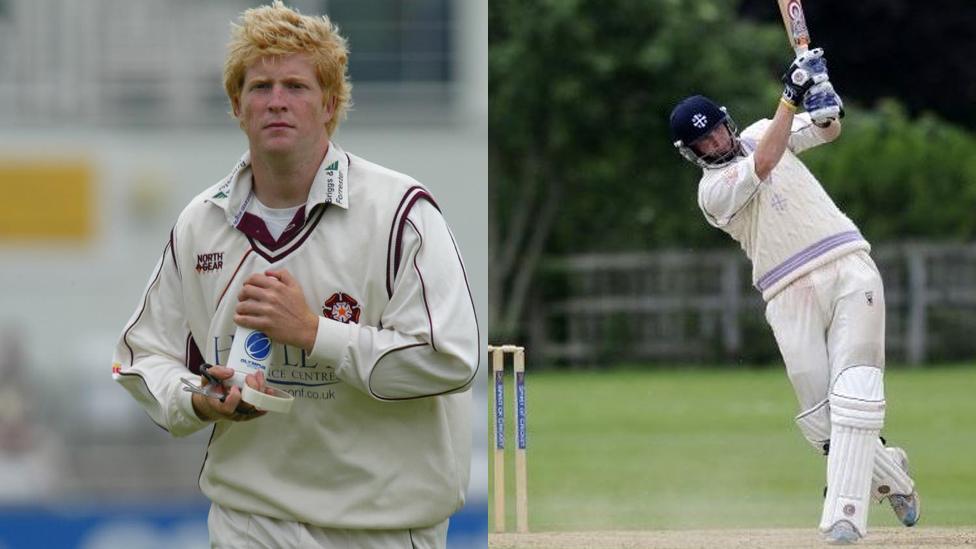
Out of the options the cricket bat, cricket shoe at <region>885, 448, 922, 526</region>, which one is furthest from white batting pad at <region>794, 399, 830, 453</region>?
the cricket bat

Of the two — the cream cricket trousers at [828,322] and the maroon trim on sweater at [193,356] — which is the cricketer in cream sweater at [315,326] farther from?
the cream cricket trousers at [828,322]

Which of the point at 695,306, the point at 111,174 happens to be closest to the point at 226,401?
the point at 111,174

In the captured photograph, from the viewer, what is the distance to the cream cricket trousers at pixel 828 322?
17.6 ft

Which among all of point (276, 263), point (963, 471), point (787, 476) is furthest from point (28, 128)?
point (276, 263)

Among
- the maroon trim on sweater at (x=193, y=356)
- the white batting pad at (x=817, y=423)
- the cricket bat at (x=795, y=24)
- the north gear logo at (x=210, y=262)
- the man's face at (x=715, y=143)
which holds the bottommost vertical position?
the white batting pad at (x=817, y=423)

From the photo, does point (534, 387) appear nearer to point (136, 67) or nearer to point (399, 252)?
point (136, 67)

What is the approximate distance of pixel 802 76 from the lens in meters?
5.09

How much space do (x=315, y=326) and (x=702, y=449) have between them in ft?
31.4

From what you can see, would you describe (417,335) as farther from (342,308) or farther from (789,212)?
(789,212)

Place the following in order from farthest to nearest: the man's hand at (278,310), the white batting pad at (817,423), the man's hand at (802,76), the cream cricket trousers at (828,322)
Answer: the white batting pad at (817,423) → the cream cricket trousers at (828,322) → the man's hand at (802,76) → the man's hand at (278,310)

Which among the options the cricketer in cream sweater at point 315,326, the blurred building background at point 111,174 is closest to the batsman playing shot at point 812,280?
the cricketer in cream sweater at point 315,326

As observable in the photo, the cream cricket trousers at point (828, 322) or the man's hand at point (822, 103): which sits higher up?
the man's hand at point (822, 103)

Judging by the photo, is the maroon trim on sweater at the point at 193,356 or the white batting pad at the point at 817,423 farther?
the white batting pad at the point at 817,423

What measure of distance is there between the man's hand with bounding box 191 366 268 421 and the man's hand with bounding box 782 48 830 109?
2.42 m
